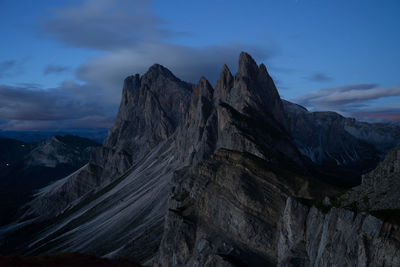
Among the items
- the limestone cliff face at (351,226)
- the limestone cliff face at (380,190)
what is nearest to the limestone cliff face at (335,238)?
the limestone cliff face at (351,226)

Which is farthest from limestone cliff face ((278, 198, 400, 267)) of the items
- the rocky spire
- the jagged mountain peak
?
the rocky spire

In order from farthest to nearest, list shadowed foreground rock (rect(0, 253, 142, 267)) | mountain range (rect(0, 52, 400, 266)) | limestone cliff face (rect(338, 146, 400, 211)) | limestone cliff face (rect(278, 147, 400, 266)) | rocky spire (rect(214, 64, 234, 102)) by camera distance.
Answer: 1. rocky spire (rect(214, 64, 234, 102))
2. mountain range (rect(0, 52, 400, 266))
3. limestone cliff face (rect(338, 146, 400, 211))
4. limestone cliff face (rect(278, 147, 400, 266))
5. shadowed foreground rock (rect(0, 253, 142, 267))

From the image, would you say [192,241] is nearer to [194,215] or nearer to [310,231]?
[194,215]

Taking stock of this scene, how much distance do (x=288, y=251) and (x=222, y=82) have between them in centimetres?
12467

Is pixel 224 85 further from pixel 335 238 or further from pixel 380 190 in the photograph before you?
pixel 335 238

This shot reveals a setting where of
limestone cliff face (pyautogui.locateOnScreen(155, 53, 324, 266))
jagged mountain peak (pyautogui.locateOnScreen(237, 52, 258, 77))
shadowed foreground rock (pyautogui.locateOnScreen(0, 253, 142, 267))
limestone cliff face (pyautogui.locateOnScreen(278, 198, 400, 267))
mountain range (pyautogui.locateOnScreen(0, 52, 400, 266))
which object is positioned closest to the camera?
shadowed foreground rock (pyautogui.locateOnScreen(0, 253, 142, 267))

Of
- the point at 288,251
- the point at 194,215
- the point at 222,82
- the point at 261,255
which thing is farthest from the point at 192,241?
the point at 222,82

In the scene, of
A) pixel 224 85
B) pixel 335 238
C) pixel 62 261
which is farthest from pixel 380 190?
pixel 224 85

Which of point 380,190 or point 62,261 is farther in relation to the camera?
point 380,190

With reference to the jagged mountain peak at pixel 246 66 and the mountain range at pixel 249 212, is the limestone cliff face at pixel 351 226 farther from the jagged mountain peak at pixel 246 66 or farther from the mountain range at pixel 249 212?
the jagged mountain peak at pixel 246 66

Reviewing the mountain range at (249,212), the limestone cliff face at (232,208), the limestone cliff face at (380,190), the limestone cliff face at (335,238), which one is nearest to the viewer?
the limestone cliff face at (335,238)

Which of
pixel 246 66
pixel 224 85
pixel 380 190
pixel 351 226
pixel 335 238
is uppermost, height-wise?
pixel 246 66

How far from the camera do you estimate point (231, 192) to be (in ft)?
182

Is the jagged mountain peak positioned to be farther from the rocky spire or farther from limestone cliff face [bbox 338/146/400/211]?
limestone cliff face [bbox 338/146/400/211]
